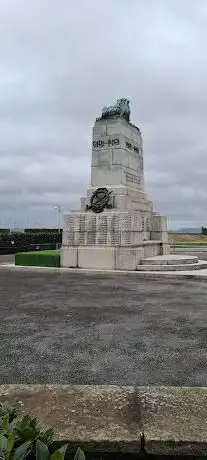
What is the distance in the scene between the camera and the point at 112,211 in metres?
17.5

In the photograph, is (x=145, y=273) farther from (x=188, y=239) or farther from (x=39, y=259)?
(x=188, y=239)

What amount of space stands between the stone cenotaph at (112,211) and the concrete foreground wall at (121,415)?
14.0 m

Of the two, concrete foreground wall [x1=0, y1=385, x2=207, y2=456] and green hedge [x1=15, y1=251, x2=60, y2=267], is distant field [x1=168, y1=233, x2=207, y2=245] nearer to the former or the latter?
green hedge [x1=15, y1=251, x2=60, y2=267]

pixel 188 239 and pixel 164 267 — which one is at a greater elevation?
pixel 188 239

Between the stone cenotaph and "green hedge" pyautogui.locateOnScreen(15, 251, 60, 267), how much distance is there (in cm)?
59

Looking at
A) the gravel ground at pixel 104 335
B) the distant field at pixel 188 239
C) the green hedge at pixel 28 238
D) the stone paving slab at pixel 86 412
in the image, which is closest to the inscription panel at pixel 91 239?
the gravel ground at pixel 104 335

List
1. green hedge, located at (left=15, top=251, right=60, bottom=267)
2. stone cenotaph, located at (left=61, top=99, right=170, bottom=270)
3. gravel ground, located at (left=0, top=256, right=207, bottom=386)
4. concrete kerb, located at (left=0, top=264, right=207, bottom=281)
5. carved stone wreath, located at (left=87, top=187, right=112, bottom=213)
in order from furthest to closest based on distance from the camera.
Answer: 1. green hedge, located at (left=15, top=251, right=60, bottom=267)
2. carved stone wreath, located at (left=87, top=187, right=112, bottom=213)
3. stone cenotaph, located at (left=61, top=99, right=170, bottom=270)
4. concrete kerb, located at (left=0, top=264, right=207, bottom=281)
5. gravel ground, located at (left=0, top=256, right=207, bottom=386)

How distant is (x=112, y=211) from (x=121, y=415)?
15.3 meters

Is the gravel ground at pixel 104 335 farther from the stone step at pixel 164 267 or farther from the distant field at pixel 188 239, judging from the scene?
the distant field at pixel 188 239

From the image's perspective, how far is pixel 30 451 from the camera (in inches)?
77.1

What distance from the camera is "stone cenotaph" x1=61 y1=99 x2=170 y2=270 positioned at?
1706 centimetres

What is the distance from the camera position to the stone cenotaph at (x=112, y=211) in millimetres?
17062

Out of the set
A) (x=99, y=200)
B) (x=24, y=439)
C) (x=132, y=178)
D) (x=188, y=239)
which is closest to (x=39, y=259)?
(x=99, y=200)

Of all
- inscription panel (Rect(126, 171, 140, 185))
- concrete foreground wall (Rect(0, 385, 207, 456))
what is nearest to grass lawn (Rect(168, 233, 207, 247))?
inscription panel (Rect(126, 171, 140, 185))
